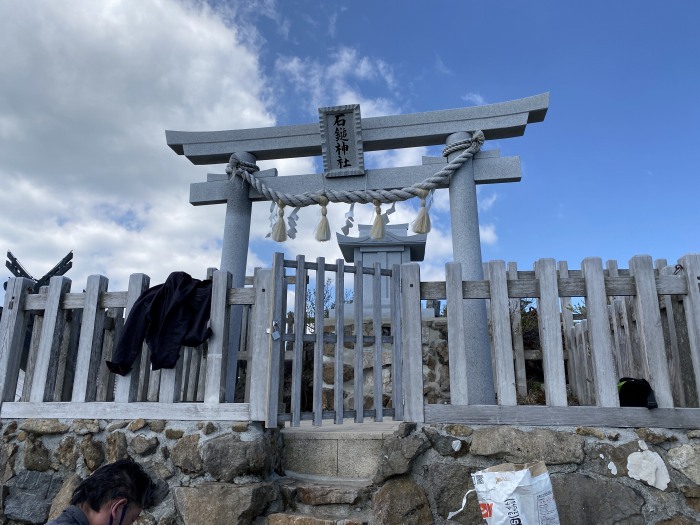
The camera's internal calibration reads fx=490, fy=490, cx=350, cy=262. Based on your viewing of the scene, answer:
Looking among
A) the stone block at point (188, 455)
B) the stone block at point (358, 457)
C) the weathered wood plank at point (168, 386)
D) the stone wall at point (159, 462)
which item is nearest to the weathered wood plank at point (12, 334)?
the stone wall at point (159, 462)

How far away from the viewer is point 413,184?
547 centimetres

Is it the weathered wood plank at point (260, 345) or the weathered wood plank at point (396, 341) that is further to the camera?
the weathered wood plank at point (396, 341)

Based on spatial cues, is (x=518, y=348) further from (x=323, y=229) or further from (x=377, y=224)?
(x=323, y=229)

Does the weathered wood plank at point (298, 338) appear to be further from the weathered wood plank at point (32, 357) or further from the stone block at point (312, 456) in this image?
the weathered wood plank at point (32, 357)

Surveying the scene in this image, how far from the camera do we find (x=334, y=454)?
11.5 feet

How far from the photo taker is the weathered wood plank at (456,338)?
3248 millimetres

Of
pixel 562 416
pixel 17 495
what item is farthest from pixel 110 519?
pixel 562 416

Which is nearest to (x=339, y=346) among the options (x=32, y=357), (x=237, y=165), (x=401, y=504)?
(x=401, y=504)

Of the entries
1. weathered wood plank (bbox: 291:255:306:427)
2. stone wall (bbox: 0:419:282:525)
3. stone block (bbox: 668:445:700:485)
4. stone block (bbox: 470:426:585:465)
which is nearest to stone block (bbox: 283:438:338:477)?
stone wall (bbox: 0:419:282:525)

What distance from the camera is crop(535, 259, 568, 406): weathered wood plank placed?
3227 mm

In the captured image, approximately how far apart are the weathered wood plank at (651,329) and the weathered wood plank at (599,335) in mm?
246

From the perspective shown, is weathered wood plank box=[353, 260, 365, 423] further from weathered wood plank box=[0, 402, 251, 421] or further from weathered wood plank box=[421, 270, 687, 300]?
weathered wood plank box=[0, 402, 251, 421]

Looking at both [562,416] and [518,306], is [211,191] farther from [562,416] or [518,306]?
[562,416]

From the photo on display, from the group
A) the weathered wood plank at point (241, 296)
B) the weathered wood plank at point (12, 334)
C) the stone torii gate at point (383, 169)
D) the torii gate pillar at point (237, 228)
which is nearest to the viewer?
the weathered wood plank at point (241, 296)
